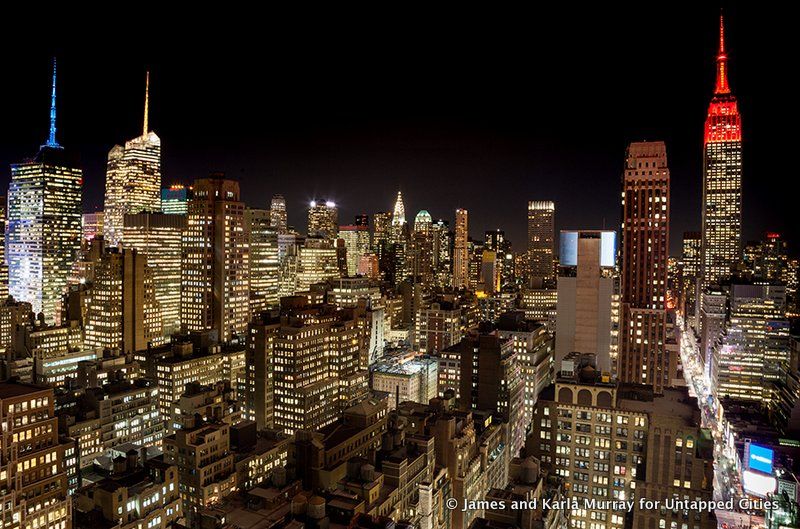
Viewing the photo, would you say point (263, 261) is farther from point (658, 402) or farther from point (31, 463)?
point (658, 402)

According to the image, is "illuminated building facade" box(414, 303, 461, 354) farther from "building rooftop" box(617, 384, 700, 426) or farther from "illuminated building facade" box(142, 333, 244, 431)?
"building rooftop" box(617, 384, 700, 426)

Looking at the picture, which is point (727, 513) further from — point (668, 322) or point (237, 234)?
point (237, 234)

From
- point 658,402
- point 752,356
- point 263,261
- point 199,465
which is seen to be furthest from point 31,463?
point 263,261

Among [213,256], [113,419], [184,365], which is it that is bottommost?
[113,419]

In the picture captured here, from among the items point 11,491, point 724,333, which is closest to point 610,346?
point 724,333

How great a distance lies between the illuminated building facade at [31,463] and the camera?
46.2 metres

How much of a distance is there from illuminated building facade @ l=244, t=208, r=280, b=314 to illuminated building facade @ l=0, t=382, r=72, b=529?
126m

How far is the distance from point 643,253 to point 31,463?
395 feet

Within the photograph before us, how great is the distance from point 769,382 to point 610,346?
3735 centimetres

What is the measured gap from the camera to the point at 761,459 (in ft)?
221

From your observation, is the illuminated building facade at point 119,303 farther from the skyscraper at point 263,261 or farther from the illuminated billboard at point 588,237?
the illuminated billboard at point 588,237

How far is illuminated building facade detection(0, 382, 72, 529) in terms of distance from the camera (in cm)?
4619

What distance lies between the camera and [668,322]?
413 feet

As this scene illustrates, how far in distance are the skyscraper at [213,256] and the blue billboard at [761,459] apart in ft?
367
